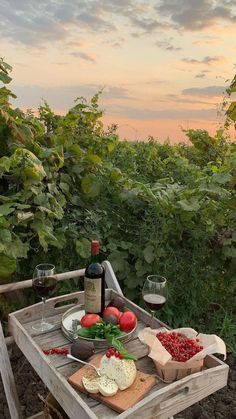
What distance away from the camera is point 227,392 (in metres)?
2.98

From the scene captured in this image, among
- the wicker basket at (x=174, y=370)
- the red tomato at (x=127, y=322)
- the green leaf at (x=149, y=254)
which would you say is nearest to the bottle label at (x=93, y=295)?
the red tomato at (x=127, y=322)

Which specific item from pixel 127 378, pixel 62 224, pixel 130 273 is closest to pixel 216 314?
pixel 130 273

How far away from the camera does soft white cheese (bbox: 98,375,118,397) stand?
64.0 inches

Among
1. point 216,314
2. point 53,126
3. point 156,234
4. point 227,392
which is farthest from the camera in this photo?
point 53,126

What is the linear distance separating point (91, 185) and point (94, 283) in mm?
1522

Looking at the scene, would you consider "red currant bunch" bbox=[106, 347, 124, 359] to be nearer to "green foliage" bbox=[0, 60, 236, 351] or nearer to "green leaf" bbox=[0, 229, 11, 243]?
"green leaf" bbox=[0, 229, 11, 243]

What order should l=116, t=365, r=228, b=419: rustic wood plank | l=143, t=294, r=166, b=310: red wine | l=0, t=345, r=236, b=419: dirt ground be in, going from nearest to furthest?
l=116, t=365, r=228, b=419: rustic wood plank
l=143, t=294, r=166, b=310: red wine
l=0, t=345, r=236, b=419: dirt ground

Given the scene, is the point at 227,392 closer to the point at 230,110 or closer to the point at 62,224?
the point at 62,224

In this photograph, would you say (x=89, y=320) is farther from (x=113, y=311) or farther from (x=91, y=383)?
(x=91, y=383)

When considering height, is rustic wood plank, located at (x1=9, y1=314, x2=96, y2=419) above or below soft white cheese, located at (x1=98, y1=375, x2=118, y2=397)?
below

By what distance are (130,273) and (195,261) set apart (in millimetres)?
492

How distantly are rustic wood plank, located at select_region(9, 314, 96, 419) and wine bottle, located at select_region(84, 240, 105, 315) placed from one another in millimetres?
319

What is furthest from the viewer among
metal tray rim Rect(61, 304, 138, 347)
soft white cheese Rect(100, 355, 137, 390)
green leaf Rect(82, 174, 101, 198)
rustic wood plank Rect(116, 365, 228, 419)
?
green leaf Rect(82, 174, 101, 198)

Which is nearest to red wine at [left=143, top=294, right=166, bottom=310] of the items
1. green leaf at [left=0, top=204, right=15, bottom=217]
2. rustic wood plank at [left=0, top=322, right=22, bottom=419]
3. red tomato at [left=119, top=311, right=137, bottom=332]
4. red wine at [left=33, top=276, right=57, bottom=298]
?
red tomato at [left=119, top=311, right=137, bottom=332]
